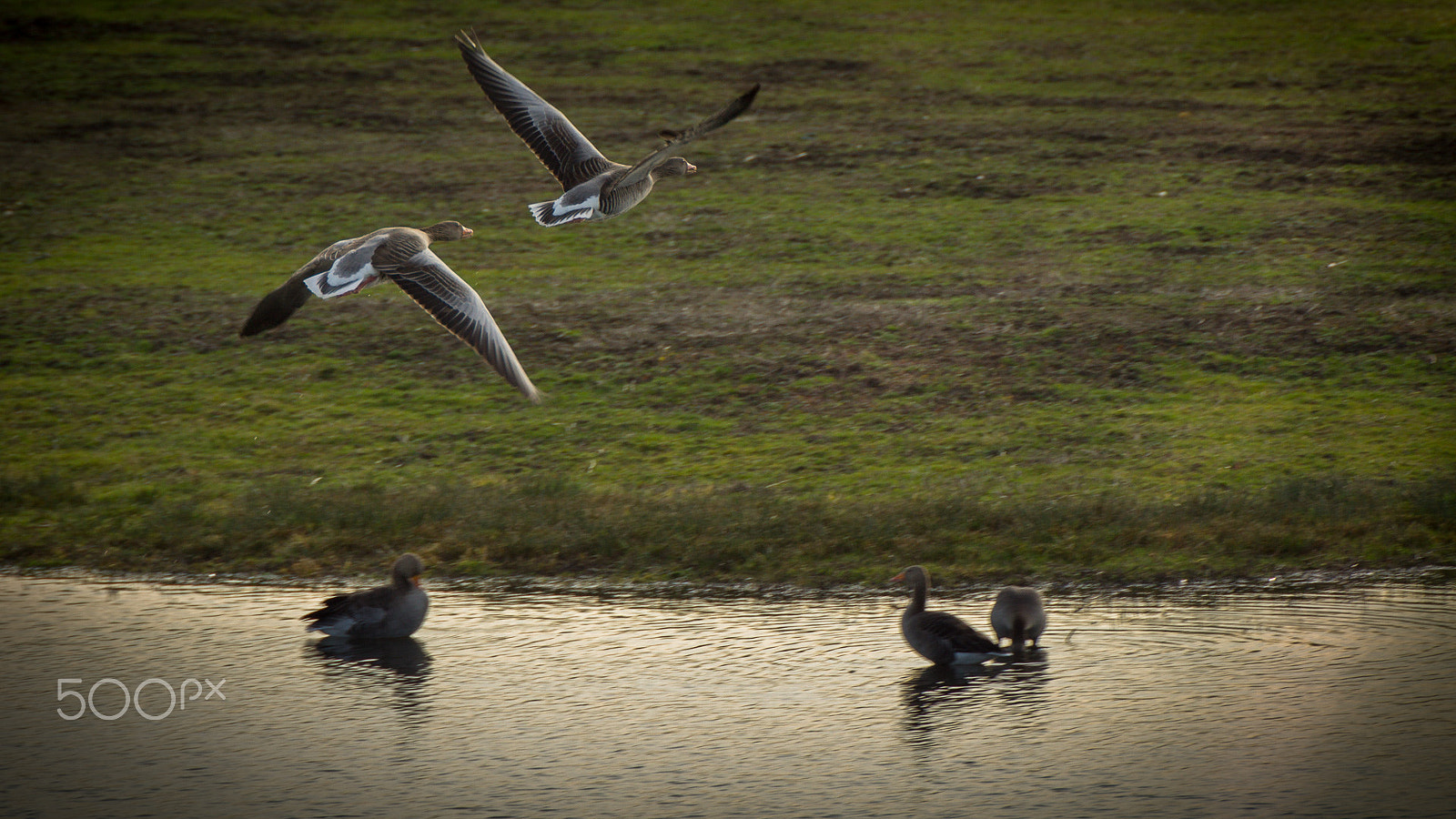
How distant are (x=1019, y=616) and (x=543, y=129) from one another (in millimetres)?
5514

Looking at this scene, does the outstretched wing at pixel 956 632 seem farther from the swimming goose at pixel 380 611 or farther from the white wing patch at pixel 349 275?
the white wing patch at pixel 349 275

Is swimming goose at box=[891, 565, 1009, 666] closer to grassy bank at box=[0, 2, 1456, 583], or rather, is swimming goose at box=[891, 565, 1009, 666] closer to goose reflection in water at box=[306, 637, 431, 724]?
grassy bank at box=[0, 2, 1456, 583]

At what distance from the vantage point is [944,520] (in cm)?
1148

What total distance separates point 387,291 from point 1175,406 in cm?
937

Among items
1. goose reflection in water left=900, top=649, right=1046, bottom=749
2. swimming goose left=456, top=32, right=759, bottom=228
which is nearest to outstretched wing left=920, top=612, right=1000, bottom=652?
goose reflection in water left=900, top=649, right=1046, bottom=749

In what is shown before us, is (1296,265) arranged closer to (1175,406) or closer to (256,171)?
(1175,406)

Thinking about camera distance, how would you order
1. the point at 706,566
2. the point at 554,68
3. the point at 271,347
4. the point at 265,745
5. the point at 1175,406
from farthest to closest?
1. the point at 554,68
2. the point at 271,347
3. the point at 1175,406
4. the point at 706,566
5. the point at 265,745

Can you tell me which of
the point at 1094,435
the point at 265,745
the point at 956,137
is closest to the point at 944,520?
the point at 1094,435

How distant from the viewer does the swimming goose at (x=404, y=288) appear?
9102 millimetres

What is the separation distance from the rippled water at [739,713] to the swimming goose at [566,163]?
275 centimetres

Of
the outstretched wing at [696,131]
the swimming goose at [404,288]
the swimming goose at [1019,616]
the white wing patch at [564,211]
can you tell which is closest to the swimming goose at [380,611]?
the swimming goose at [404,288]

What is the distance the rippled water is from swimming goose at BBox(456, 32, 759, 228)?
275cm

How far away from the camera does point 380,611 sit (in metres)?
8.83

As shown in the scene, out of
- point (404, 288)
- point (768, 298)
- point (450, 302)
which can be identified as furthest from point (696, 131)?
point (768, 298)
